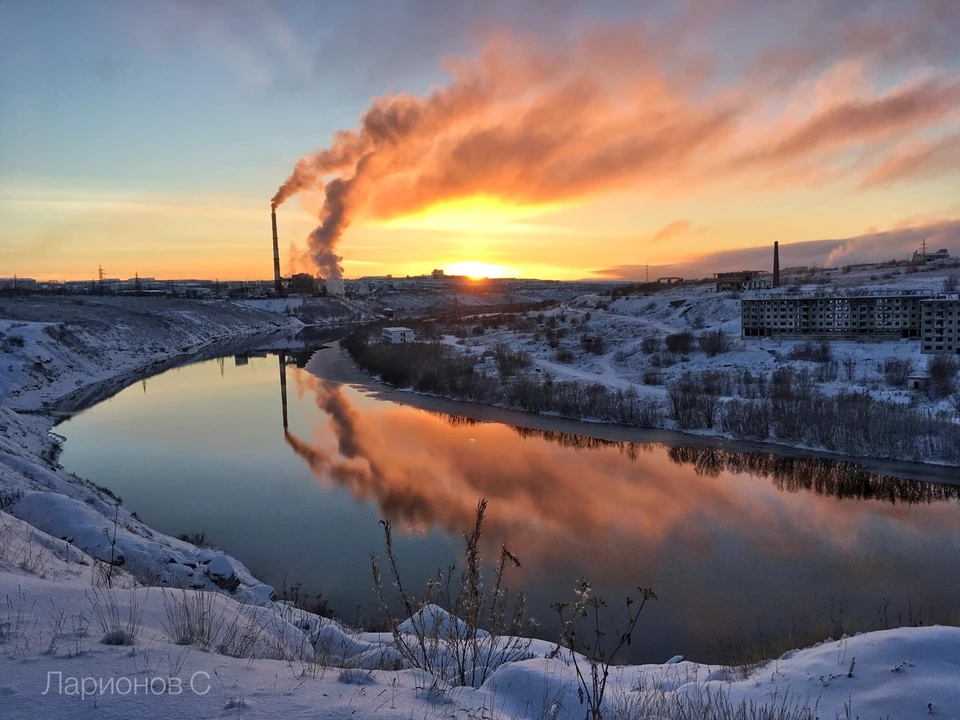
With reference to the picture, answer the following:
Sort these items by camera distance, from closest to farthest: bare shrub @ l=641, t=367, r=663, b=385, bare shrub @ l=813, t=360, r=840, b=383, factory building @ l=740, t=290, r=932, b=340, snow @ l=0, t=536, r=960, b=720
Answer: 1. snow @ l=0, t=536, r=960, b=720
2. bare shrub @ l=813, t=360, r=840, b=383
3. bare shrub @ l=641, t=367, r=663, b=385
4. factory building @ l=740, t=290, r=932, b=340

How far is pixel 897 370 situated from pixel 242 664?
30.6 m

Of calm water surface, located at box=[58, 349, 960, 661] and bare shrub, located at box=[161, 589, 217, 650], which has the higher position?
bare shrub, located at box=[161, 589, 217, 650]

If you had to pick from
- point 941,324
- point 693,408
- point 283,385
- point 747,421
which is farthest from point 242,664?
point 941,324

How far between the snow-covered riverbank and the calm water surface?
1883 mm

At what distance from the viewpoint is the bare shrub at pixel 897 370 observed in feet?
82.7

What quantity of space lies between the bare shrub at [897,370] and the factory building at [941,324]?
2272 mm

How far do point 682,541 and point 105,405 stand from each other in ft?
83.5

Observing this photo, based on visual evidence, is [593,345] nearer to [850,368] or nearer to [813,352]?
[813,352]

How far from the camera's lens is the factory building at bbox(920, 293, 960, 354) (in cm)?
2880

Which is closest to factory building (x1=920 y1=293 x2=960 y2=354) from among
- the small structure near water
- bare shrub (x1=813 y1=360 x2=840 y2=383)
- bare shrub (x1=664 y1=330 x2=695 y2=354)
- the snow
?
bare shrub (x1=813 y1=360 x2=840 y2=383)

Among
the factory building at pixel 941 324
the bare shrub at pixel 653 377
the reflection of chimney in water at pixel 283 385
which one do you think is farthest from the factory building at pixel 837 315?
the reflection of chimney in water at pixel 283 385

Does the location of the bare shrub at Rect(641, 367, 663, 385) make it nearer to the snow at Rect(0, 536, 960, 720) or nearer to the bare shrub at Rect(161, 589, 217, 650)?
the snow at Rect(0, 536, 960, 720)

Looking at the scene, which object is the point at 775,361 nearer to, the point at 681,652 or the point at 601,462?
the point at 601,462

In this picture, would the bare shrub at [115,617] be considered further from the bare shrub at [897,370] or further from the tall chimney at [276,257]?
the tall chimney at [276,257]
